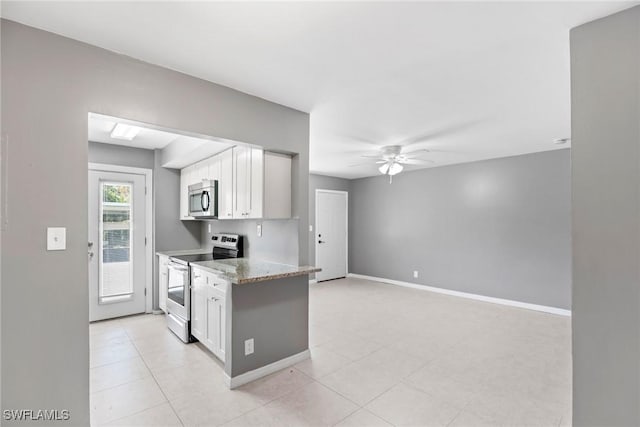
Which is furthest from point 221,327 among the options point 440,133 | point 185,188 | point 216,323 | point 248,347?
point 440,133

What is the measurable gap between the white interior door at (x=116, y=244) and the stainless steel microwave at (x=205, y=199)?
0.95 m

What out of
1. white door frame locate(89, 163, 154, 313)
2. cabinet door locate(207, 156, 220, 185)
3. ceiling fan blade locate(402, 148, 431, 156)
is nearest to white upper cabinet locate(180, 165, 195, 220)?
white door frame locate(89, 163, 154, 313)

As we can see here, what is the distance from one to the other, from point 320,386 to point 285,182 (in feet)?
6.09

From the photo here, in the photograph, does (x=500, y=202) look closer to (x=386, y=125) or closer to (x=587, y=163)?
(x=386, y=125)

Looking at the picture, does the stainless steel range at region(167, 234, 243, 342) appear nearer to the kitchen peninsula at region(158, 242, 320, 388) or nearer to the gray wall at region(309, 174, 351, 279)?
the kitchen peninsula at region(158, 242, 320, 388)

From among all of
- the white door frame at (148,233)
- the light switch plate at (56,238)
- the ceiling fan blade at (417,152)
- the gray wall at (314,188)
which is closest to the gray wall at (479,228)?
the gray wall at (314,188)

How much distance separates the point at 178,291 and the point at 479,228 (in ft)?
16.0

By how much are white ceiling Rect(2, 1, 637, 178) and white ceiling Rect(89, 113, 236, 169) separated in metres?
1.29

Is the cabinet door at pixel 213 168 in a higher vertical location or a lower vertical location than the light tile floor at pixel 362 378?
higher

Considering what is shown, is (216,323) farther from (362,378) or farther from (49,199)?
(49,199)

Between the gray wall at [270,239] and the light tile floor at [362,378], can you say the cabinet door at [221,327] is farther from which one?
the gray wall at [270,239]

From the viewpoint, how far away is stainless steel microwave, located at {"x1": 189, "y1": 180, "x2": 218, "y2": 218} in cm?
373

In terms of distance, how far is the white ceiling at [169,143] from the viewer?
3461mm

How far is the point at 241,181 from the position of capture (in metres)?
3.26
